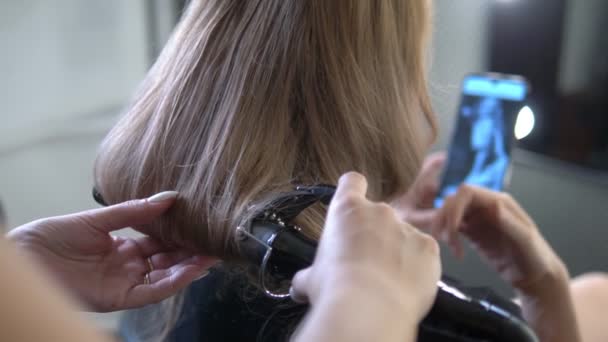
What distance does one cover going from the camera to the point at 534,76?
45.4 inches

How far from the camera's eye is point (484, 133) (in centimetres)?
93

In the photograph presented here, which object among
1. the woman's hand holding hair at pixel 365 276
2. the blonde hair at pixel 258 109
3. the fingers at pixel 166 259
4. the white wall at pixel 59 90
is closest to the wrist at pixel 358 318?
the woman's hand holding hair at pixel 365 276

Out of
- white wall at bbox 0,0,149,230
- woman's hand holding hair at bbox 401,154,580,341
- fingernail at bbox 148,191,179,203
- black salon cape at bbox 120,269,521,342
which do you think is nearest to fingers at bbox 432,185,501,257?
woman's hand holding hair at bbox 401,154,580,341

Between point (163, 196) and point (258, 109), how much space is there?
0.10m

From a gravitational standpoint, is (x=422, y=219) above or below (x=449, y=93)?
below

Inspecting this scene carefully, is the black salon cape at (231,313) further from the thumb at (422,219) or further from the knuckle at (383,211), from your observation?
the thumb at (422,219)

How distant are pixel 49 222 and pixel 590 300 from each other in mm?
659

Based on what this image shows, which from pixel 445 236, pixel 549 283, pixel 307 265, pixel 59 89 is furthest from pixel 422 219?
pixel 59 89

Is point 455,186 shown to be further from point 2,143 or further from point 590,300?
point 2,143

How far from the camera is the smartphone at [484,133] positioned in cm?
91

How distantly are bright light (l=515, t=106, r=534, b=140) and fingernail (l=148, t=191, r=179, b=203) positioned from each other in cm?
64

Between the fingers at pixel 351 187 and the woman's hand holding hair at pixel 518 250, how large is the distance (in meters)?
0.40

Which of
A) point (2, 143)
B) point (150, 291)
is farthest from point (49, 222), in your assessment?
point (2, 143)

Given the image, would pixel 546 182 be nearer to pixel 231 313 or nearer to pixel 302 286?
pixel 231 313
